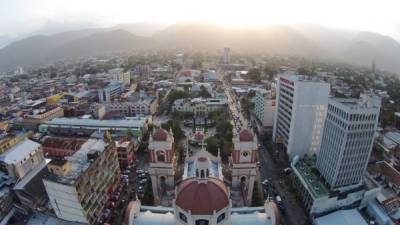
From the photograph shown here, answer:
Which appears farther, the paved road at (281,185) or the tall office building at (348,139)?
the paved road at (281,185)

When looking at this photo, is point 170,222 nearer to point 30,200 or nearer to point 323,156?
point 30,200

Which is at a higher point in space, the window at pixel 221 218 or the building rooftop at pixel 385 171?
the window at pixel 221 218

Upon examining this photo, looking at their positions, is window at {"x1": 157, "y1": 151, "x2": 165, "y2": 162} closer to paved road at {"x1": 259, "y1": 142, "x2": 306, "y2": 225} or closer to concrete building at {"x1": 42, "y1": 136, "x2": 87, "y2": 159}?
paved road at {"x1": 259, "y1": 142, "x2": 306, "y2": 225}

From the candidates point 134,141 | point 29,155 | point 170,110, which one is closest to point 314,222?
point 134,141

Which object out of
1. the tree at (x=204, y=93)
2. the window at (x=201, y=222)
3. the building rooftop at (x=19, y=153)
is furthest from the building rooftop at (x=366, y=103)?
the tree at (x=204, y=93)

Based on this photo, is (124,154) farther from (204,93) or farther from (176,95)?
(204,93)

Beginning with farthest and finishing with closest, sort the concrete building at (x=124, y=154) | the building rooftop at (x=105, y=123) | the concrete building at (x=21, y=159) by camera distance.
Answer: the building rooftop at (x=105, y=123) → the concrete building at (x=124, y=154) → the concrete building at (x=21, y=159)

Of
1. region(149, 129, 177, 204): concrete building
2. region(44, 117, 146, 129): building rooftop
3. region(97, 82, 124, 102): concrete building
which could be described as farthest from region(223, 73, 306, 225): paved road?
region(97, 82, 124, 102): concrete building

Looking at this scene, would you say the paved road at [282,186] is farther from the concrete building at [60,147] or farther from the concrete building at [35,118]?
the concrete building at [35,118]
